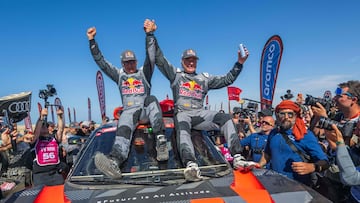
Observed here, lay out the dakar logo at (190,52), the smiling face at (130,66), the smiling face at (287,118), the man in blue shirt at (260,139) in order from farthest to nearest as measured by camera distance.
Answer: the man in blue shirt at (260,139), the smiling face at (130,66), the dakar logo at (190,52), the smiling face at (287,118)

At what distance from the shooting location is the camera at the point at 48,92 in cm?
530

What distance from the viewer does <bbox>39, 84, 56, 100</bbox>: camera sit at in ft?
17.4

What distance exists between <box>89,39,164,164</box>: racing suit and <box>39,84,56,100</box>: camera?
3.56ft

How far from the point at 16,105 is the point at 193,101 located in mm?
5364

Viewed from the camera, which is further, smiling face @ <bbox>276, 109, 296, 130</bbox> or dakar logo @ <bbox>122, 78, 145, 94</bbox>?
dakar logo @ <bbox>122, 78, 145, 94</bbox>

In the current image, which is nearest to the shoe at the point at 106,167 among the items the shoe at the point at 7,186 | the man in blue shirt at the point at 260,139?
the shoe at the point at 7,186

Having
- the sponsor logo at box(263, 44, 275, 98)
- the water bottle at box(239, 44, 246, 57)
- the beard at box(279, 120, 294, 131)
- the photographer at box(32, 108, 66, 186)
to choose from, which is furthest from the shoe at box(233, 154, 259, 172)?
the sponsor logo at box(263, 44, 275, 98)

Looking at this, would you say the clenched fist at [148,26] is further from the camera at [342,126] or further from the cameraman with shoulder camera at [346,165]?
the cameraman with shoulder camera at [346,165]

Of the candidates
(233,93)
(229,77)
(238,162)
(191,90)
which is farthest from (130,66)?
(233,93)

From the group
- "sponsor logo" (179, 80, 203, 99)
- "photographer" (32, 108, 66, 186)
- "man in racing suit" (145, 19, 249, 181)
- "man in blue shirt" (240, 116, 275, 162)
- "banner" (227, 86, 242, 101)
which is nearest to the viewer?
"man in racing suit" (145, 19, 249, 181)

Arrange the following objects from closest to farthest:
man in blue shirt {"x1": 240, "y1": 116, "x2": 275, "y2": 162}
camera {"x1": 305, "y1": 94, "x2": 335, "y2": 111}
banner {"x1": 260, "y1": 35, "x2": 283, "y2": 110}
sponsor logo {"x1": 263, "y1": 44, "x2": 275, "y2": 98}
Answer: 1. camera {"x1": 305, "y1": 94, "x2": 335, "y2": 111}
2. man in blue shirt {"x1": 240, "y1": 116, "x2": 275, "y2": 162}
3. banner {"x1": 260, "y1": 35, "x2": 283, "y2": 110}
4. sponsor logo {"x1": 263, "y1": 44, "x2": 275, "y2": 98}

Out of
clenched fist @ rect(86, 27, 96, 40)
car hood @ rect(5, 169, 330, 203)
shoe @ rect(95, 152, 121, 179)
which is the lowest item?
car hood @ rect(5, 169, 330, 203)

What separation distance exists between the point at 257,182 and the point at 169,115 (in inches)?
83.3

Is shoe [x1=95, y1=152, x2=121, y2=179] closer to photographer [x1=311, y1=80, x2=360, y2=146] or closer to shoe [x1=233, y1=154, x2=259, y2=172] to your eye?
shoe [x1=233, y1=154, x2=259, y2=172]
